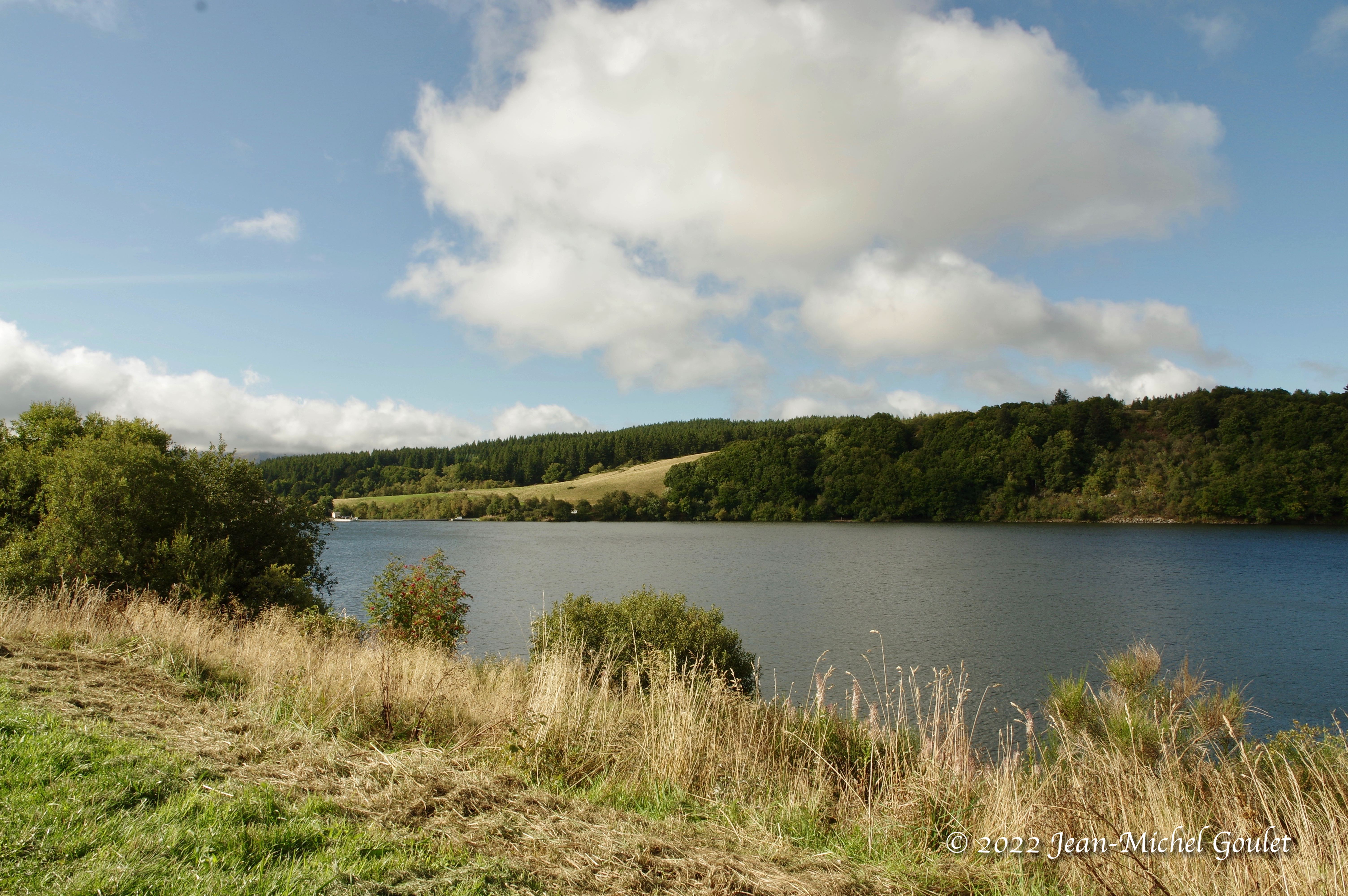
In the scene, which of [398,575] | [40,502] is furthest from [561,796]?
[40,502]

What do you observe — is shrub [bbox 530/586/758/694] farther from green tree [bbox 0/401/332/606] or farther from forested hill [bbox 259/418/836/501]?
forested hill [bbox 259/418/836/501]

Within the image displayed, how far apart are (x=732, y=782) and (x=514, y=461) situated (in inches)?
6139

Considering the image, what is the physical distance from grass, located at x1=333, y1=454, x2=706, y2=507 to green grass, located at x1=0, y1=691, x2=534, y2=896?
11246cm

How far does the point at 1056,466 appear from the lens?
314 feet

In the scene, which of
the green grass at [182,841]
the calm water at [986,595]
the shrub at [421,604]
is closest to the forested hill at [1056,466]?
the calm water at [986,595]

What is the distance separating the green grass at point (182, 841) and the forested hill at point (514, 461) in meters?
135

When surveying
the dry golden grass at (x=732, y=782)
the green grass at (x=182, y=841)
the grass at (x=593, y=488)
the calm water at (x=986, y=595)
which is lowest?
the calm water at (x=986, y=595)

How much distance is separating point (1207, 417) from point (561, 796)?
112044 millimetres

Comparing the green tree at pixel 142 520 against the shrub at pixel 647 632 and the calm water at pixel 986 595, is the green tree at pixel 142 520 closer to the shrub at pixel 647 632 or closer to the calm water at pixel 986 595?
the calm water at pixel 986 595

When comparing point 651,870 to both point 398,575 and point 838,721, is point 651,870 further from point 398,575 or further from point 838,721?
point 398,575

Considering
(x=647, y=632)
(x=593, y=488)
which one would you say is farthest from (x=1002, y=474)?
(x=647, y=632)

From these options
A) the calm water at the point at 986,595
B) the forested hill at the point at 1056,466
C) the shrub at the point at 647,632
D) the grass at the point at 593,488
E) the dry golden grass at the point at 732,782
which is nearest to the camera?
the dry golden grass at the point at 732,782

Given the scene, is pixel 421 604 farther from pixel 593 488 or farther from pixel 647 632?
pixel 593 488

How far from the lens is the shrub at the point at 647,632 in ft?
45.2
